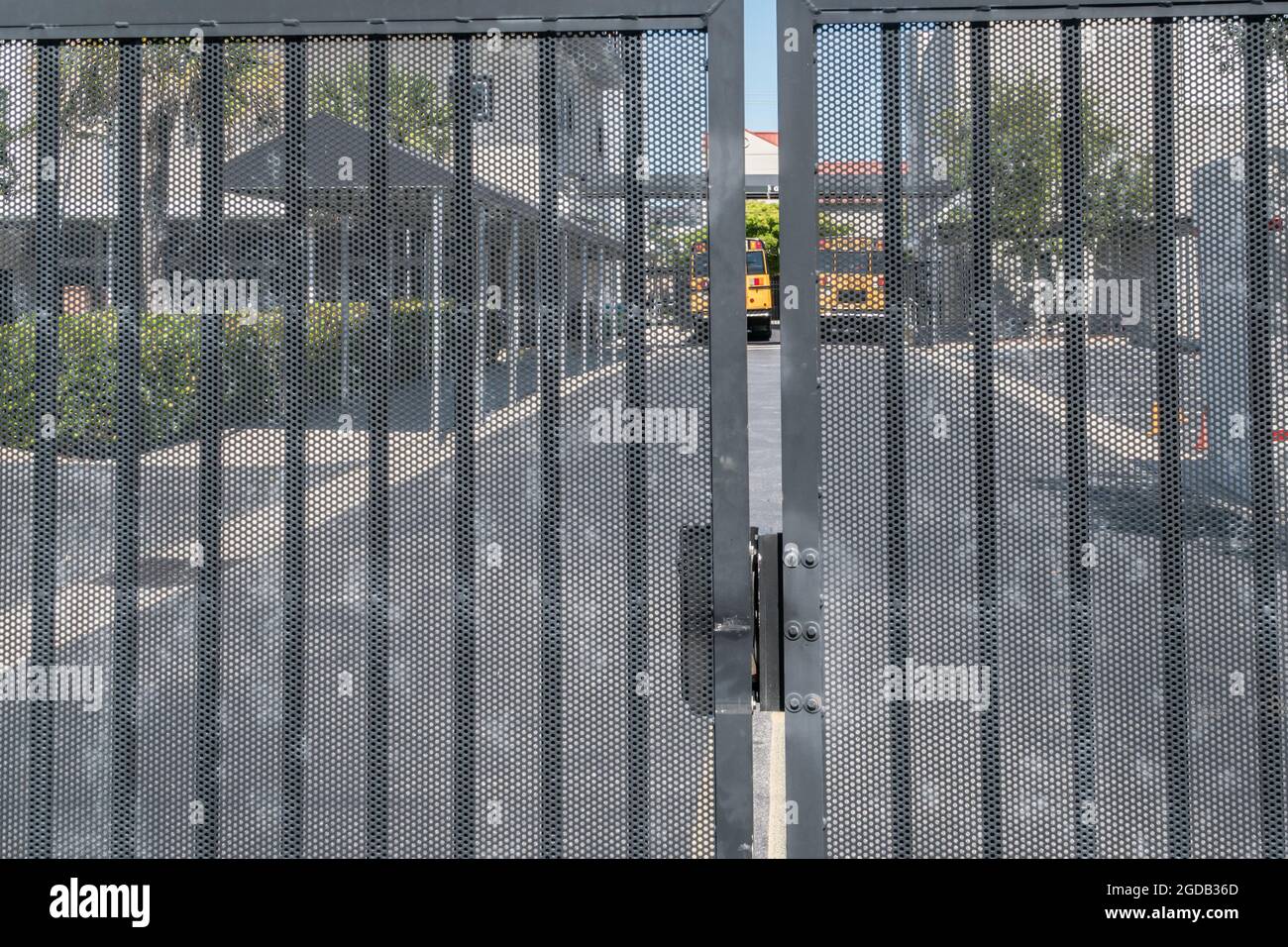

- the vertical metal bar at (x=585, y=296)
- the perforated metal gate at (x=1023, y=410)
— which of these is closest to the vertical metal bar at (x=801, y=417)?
the perforated metal gate at (x=1023, y=410)

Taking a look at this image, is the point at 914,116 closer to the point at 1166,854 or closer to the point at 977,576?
the point at 977,576

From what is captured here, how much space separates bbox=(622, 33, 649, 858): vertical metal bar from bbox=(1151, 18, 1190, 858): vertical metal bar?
1.12m

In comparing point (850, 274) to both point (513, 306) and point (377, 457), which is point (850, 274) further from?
point (377, 457)

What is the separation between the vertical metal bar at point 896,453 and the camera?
248cm

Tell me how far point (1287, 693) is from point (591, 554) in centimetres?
153

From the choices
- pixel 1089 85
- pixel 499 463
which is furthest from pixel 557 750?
pixel 1089 85

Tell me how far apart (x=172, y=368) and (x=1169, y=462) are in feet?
7.33

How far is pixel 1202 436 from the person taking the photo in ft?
8.20

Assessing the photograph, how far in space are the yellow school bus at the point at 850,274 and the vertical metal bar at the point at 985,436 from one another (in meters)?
0.21

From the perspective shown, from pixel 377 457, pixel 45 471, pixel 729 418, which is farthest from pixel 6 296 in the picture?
pixel 729 418

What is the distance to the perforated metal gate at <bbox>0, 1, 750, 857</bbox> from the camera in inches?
99.3

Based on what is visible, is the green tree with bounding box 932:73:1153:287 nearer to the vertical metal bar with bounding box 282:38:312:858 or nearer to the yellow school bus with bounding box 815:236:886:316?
the yellow school bus with bounding box 815:236:886:316

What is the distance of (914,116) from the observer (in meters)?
A: 2.52

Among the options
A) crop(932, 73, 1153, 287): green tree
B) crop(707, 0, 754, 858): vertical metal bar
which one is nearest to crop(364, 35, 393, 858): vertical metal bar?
crop(707, 0, 754, 858): vertical metal bar
